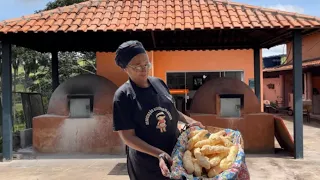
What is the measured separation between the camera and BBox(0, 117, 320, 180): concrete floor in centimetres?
704

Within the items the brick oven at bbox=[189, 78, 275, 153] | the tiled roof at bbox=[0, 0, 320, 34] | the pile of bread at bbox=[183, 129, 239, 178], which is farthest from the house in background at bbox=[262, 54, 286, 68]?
the pile of bread at bbox=[183, 129, 239, 178]

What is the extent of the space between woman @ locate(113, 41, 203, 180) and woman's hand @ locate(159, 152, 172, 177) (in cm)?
2

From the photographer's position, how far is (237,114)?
928cm

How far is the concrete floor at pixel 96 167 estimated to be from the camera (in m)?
7.04

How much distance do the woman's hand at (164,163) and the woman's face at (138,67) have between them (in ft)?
2.02

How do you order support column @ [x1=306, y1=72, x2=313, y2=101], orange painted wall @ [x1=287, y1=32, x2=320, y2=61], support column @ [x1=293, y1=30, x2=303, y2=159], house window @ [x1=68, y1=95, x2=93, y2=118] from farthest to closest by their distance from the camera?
orange painted wall @ [x1=287, y1=32, x2=320, y2=61] < support column @ [x1=306, y1=72, x2=313, y2=101] < house window @ [x1=68, y1=95, x2=93, y2=118] < support column @ [x1=293, y1=30, x2=303, y2=159]

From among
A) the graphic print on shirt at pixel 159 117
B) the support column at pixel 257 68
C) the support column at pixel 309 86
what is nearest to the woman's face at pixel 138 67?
the graphic print on shirt at pixel 159 117

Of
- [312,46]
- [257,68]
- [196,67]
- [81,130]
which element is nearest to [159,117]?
[81,130]

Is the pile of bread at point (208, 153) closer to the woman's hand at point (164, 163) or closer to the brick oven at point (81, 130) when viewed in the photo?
the woman's hand at point (164, 163)

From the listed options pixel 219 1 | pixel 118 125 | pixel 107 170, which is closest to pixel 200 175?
pixel 118 125

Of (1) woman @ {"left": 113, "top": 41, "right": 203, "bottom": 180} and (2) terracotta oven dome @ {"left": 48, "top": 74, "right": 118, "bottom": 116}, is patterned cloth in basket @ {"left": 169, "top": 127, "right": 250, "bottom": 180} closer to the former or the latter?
(1) woman @ {"left": 113, "top": 41, "right": 203, "bottom": 180}

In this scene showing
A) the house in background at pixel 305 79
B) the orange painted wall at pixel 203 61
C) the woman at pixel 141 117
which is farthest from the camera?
the house in background at pixel 305 79

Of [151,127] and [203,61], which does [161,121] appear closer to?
[151,127]

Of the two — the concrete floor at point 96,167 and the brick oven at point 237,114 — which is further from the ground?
the brick oven at point 237,114
